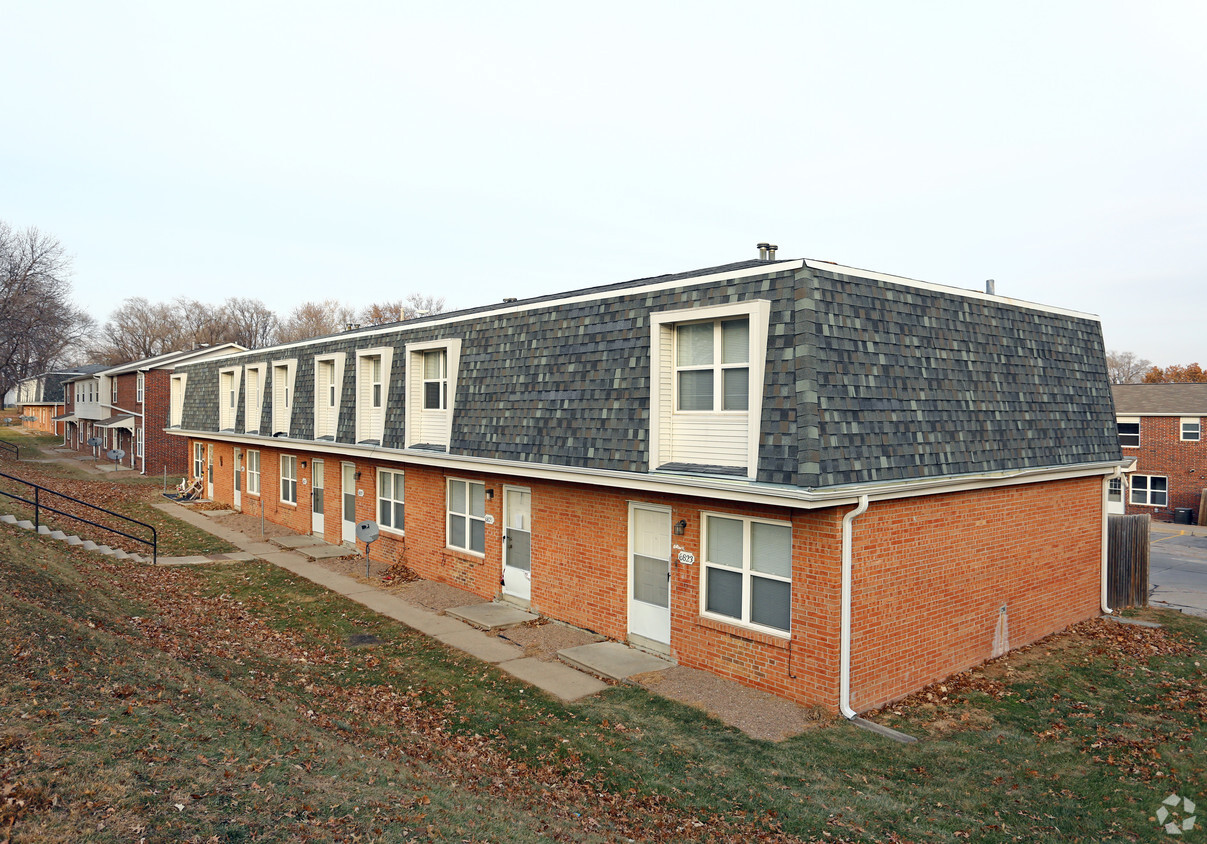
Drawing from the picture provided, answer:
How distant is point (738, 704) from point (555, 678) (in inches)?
105

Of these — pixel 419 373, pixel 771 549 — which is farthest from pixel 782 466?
pixel 419 373

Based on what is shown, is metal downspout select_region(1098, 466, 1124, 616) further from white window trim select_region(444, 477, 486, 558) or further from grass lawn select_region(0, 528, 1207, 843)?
white window trim select_region(444, 477, 486, 558)

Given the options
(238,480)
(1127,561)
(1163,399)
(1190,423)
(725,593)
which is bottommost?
(1127,561)

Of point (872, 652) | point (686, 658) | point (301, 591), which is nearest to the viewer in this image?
point (872, 652)

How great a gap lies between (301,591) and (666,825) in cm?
1144

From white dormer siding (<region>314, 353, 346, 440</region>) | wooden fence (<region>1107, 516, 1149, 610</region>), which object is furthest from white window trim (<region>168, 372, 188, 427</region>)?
wooden fence (<region>1107, 516, 1149, 610</region>)

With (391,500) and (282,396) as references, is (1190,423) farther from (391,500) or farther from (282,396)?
(282,396)

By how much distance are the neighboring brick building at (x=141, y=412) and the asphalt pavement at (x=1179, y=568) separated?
40416 millimetres

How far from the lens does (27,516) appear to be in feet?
60.3

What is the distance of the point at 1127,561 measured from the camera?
1521 centimetres

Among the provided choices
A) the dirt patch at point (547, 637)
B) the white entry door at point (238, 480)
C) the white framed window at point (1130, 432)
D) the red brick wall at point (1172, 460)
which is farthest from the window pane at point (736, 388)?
the white framed window at point (1130, 432)

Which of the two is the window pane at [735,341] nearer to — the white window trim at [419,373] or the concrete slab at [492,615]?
the concrete slab at [492,615]

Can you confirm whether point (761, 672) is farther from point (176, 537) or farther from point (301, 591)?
point (176, 537)

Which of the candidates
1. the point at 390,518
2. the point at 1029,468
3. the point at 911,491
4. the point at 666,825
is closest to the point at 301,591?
the point at 390,518
